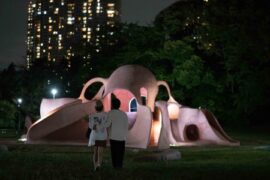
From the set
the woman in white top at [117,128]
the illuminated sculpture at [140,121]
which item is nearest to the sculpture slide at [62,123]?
the illuminated sculpture at [140,121]

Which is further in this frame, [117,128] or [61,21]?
[61,21]

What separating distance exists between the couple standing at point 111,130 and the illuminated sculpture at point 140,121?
12.3m

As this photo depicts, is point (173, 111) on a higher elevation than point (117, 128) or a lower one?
higher

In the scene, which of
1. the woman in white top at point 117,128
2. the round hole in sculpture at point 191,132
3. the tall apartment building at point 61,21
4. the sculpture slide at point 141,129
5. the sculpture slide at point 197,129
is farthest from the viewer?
the tall apartment building at point 61,21

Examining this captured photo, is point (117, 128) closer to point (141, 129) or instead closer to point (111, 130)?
point (111, 130)

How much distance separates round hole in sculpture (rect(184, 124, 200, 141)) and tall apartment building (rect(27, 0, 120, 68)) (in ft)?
416

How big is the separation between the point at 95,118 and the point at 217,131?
737 inches

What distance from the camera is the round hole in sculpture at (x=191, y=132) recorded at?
2926 centimetres

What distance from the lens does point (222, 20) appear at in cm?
2130

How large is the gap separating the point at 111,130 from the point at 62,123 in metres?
15.3

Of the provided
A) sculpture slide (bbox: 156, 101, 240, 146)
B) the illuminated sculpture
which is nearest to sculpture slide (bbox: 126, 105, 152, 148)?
the illuminated sculpture

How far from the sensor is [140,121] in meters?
25.0

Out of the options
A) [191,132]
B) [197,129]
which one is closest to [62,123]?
[191,132]

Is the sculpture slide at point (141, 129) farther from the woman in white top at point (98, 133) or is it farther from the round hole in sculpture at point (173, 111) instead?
the woman in white top at point (98, 133)
